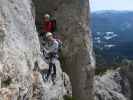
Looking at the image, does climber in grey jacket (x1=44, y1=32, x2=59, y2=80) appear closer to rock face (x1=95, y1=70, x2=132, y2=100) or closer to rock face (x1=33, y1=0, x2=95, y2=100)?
rock face (x1=33, y1=0, x2=95, y2=100)

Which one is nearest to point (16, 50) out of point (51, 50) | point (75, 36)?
point (51, 50)

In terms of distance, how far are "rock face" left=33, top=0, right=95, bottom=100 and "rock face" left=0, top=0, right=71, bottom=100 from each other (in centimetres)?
1083

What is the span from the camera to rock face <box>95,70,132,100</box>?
53.7 metres

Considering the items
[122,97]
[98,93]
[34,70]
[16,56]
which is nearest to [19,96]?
[16,56]

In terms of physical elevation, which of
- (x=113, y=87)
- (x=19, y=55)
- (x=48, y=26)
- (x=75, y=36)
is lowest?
(x=113, y=87)

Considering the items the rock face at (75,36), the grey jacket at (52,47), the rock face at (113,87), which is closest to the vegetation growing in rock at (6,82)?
the grey jacket at (52,47)

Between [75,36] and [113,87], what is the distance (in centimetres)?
2634

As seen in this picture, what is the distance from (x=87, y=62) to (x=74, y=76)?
1.48 metres

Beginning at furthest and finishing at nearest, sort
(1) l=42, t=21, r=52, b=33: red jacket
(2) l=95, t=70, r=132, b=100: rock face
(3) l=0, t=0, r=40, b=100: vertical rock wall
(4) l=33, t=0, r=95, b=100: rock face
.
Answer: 1. (2) l=95, t=70, r=132, b=100: rock face
2. (4) l=33, t=0, r=95, b=100: rock face
3. (1) l=42, t=21, r=52, b=33: red jacket
4. (3) l=0, t=0, r=40, b=100: vertical rock wall

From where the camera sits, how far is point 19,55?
19.1 meters

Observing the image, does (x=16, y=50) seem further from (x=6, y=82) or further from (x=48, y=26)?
(x=48, y=26)

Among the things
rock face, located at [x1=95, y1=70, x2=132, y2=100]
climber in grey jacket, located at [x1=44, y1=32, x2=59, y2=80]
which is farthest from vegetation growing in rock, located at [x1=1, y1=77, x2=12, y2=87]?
rock face, located at [x1=95, y1=70, x2=132, y2=100]

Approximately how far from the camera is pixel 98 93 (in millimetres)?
52156

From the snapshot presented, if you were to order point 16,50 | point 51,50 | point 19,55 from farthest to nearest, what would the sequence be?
point 51,50 < point 19,55 < point 16,50
